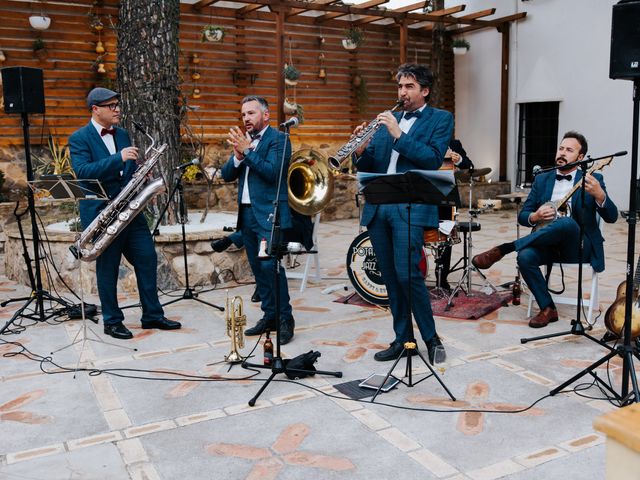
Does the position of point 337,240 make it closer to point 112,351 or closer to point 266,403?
point 112,351

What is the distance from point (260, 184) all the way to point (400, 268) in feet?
4.17

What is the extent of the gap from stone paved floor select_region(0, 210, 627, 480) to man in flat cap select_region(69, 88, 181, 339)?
0.16 m

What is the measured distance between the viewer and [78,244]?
16.0 ft

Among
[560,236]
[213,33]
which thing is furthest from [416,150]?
[213,33]

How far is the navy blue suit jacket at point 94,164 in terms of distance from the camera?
4.80 metres

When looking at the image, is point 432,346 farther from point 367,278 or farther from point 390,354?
point 367,278

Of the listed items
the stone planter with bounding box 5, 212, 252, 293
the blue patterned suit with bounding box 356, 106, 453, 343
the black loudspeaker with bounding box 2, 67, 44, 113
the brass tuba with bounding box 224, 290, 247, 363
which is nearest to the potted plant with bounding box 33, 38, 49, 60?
the stone planter with bounding box 5, 212, 252, 293

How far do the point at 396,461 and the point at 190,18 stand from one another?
10264 millimetres

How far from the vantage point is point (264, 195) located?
491cm

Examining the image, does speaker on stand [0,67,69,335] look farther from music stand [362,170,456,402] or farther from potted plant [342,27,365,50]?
potted plant [342,27,365,50]

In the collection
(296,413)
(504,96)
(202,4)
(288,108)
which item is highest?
(202,4)

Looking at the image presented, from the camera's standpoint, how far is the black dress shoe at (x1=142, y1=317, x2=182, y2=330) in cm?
530

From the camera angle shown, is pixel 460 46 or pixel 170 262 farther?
pixel 460 46

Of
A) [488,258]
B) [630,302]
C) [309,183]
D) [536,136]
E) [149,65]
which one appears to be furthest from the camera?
[536,136]
